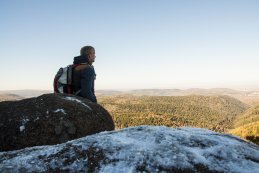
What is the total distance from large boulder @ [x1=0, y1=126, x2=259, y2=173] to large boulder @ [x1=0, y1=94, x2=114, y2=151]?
254 cm

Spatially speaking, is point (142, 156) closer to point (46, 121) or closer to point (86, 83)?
point (46, 121)

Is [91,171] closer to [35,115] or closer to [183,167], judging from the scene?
[183,167]

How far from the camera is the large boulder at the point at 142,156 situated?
14.3 ft

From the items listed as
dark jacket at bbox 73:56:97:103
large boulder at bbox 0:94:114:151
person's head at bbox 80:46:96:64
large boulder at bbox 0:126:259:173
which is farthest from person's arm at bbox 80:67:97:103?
large boulder at bbox 0:126:259:173

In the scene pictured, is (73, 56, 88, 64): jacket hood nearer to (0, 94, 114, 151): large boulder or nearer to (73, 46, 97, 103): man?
(73, 46, 97, 103): man

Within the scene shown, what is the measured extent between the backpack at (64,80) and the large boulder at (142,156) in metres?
5.32

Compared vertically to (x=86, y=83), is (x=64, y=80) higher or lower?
higher

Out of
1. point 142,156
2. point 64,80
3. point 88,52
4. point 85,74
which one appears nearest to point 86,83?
point 85,74

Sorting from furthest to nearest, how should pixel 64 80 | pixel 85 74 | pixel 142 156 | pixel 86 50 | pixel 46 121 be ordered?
pixel 86 50, pixel 64 80, pixel 85 74, pixel 46 121, pixel 142 156

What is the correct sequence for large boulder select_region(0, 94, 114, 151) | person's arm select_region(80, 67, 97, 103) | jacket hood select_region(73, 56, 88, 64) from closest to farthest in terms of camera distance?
large boulder select_region(0, 94, 114, 151) → person's arm select_region(80, 67, 97, 103) → jacket hood select_region(73, 56, 88, 64)

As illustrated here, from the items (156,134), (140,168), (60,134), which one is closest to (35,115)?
(60,134)

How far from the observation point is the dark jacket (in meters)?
10.3

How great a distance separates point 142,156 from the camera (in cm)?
455

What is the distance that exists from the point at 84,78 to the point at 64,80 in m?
0.83
